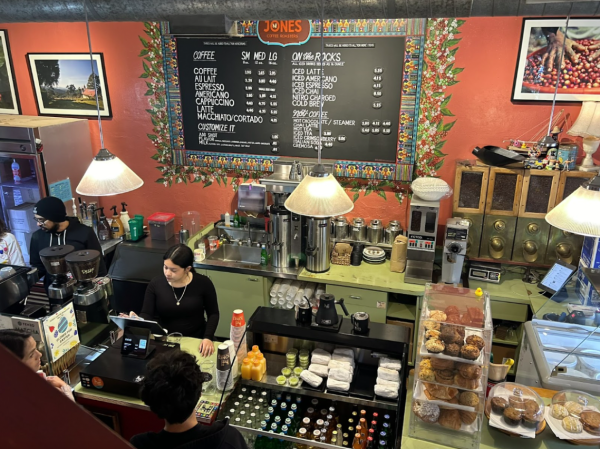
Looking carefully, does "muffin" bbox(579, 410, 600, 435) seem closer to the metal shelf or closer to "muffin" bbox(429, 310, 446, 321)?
"muffin" bbox(429, 310, 446, 321)

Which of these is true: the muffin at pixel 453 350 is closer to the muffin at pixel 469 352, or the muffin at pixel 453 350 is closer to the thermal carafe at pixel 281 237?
the muffin at pixel 469 352

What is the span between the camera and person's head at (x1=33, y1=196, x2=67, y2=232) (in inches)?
163

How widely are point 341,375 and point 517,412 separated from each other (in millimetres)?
949

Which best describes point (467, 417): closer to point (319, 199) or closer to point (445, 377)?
point (445, 377)

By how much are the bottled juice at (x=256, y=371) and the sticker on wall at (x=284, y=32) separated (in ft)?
10.2

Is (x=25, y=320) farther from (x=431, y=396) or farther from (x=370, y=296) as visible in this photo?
(x=370, y=296)

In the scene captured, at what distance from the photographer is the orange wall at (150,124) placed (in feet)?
14.1

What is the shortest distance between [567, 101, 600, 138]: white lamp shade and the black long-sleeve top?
325cm

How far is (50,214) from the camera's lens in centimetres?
414

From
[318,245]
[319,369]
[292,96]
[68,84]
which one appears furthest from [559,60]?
[68,84]

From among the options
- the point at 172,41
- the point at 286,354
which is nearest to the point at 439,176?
the point at 286,354

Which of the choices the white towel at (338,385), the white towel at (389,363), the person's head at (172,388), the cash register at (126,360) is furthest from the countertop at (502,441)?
the cash register at (126,360)

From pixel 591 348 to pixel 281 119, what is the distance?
336cm

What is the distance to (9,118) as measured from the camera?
5500 millimetres
